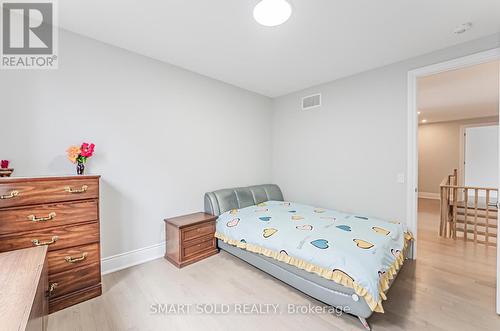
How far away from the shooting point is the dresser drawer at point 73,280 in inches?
69.4

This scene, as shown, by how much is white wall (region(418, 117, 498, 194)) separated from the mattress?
610 cm

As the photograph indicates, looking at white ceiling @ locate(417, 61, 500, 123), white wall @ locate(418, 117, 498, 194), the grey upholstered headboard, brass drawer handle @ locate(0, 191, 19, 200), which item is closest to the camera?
brass drawer handle @ locate(0, 191, 19, 200)

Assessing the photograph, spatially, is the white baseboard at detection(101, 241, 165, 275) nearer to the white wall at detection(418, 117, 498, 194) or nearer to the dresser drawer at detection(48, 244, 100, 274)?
the dresser drawer at detection(48, 244, 100, 274)

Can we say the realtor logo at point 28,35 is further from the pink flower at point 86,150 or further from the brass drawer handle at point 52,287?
the brass drawer handle at point 52,287

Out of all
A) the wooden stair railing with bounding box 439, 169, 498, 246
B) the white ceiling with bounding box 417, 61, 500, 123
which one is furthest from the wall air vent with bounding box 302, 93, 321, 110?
the wooden stair railing with bounding box 439, 169, 498, 246

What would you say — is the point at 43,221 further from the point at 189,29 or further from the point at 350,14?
the point at 350,14

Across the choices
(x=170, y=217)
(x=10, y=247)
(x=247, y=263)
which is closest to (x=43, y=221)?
(x=10, y=247)

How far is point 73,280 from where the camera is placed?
1.86m

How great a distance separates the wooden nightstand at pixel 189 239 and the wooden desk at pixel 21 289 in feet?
4.24

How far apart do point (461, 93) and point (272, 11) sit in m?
4.67

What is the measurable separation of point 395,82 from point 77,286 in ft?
14.0

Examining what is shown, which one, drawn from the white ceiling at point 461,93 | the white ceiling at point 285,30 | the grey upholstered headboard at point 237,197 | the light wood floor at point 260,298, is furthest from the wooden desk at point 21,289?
the white ceiling at point 461,93

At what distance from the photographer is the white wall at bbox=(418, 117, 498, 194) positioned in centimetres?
654

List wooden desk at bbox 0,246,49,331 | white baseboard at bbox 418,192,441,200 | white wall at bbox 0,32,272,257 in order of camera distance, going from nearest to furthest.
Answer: wooden desk at bbox 0,246,49,331
white wall at bbox 0,32,272,257
white baseboard at bbox 418,192,441,200
